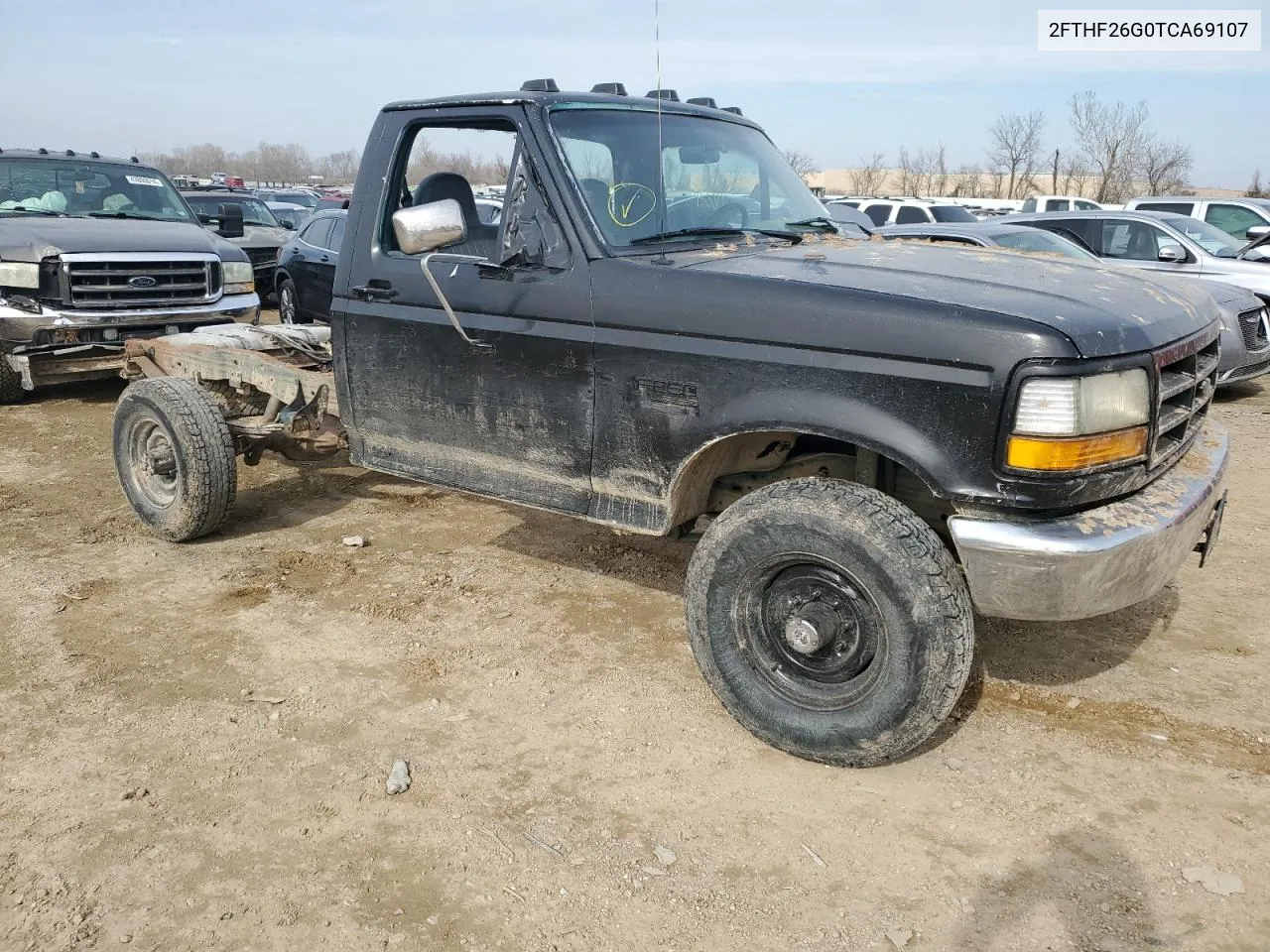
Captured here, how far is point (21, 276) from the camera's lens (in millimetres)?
7512

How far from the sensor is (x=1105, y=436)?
2.75m

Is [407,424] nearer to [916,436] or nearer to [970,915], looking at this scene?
[916,436]

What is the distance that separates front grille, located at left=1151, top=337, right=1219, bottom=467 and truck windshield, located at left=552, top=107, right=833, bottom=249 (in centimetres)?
163

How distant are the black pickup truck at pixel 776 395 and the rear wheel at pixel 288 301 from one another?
8259 millimetres

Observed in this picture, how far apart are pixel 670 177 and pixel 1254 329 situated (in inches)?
275

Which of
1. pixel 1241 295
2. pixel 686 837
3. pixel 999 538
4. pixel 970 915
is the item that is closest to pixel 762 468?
pixel 999 538

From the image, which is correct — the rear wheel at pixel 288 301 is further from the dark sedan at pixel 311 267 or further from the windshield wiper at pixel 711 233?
the windshield wiper at pixel 711 233

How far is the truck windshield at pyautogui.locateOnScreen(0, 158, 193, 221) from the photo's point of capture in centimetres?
854

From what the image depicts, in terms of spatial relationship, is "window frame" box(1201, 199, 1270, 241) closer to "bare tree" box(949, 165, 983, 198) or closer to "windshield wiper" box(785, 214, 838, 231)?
"windshield wiper" box(785, 214, 838, 231)

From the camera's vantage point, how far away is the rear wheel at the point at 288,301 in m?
12.0

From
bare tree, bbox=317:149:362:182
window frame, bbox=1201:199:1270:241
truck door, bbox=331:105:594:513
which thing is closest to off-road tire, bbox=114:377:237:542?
truck door, bbox=331:105:594:513

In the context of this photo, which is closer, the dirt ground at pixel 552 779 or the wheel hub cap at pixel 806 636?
the dirt ground at pixel 552 779

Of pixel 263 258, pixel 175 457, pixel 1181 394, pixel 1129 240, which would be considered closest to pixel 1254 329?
pixel 1129 240

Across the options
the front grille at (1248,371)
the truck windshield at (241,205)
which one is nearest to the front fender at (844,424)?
the front grille at (1248,371)
